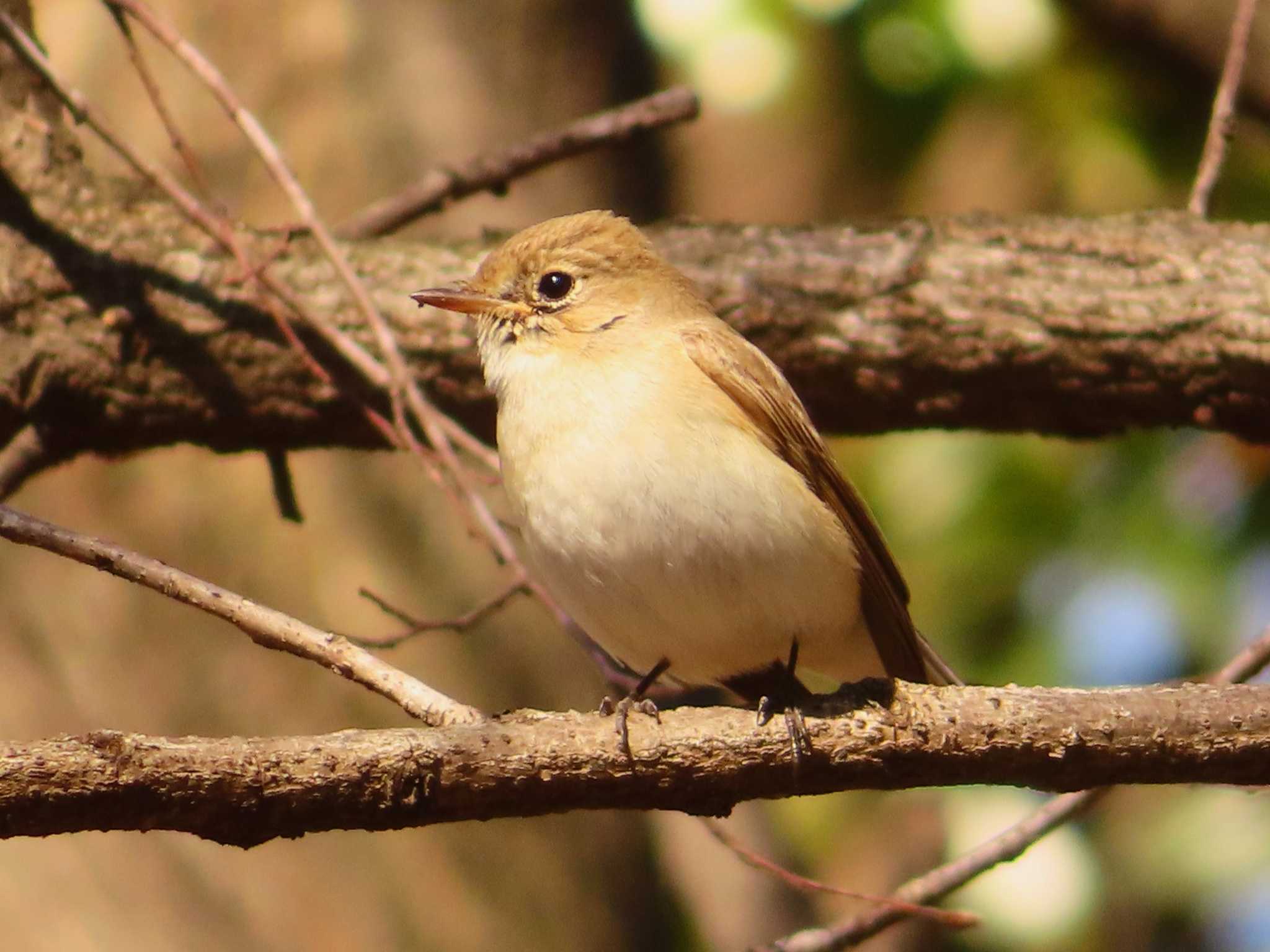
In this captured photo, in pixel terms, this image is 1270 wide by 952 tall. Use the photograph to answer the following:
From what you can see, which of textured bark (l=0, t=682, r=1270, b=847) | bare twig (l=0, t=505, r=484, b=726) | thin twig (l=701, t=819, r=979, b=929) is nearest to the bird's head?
thin twig (l=701, t=819, r=979, b=929)

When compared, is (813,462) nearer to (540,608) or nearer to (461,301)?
(461,301)

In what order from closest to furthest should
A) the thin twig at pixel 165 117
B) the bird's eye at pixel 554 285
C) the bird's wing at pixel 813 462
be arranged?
1. the bird's wing at pixel 813 462
2. the bird's eye at pixel 554 285
3. the thin twig at pixel 165 117

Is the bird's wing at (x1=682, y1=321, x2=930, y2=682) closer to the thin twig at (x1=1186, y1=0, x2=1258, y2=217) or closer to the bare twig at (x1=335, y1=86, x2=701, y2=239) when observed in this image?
the bare twig at (x1=335, y1=86, x2=701, y2=239)

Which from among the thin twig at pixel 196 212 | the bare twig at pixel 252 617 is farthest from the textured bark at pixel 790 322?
the bare twig at pixel 252 617

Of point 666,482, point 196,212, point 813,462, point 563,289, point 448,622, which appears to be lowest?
point 448,622

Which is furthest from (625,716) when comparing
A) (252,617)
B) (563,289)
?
(563,289)

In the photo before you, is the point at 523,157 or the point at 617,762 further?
the point at 523,157

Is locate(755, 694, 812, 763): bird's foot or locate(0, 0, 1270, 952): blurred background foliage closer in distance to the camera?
locate(755, 694, 812, 763): bird's foot

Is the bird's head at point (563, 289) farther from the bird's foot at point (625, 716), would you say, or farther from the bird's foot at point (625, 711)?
the bird's foot at point (625, 716)
